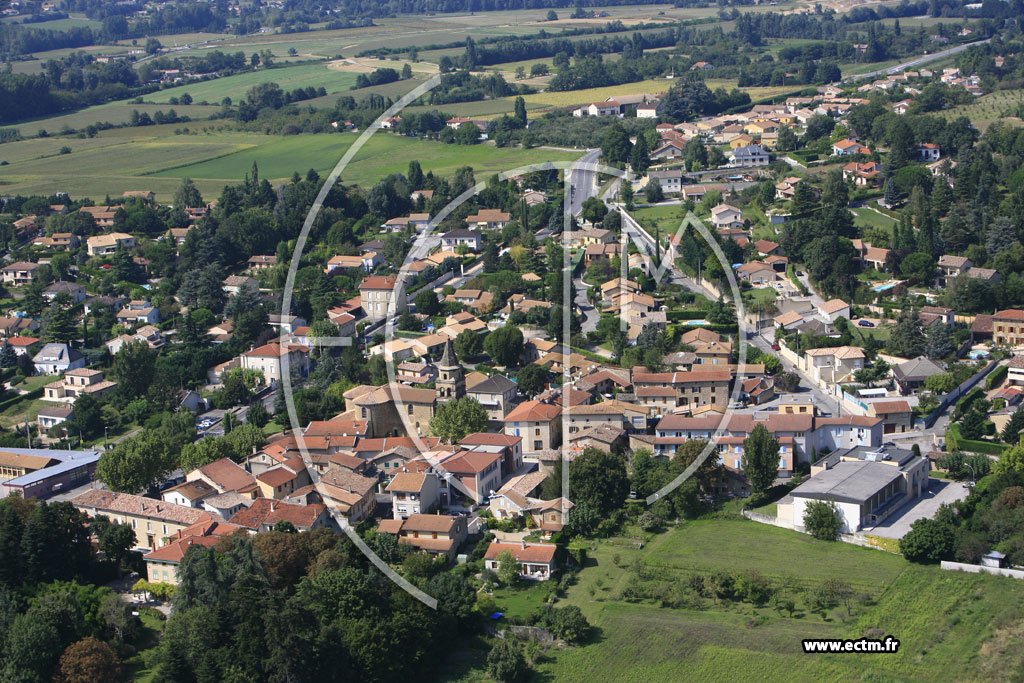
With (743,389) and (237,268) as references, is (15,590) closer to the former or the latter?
(743,389)

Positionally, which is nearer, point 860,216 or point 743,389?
point 743,389

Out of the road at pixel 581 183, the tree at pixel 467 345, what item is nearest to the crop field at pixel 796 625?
the tree at pixel 467 345

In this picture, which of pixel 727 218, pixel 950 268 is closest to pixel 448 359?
pixel 727 218

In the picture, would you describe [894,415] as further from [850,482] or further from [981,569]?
[981,569]

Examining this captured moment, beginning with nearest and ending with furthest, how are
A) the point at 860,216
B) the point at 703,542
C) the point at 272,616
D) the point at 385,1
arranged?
the point at 272,616 < the point at 703,542 < the point at 860,216 < the point at 385,1

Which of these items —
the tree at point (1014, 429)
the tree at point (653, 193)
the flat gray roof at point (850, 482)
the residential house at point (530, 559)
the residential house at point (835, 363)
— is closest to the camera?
the residential house at point (530, 559)

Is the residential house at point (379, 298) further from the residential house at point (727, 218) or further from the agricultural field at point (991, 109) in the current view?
the agricultural field at point (991, 109)

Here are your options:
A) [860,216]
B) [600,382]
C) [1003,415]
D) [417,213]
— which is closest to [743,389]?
[600,382]
